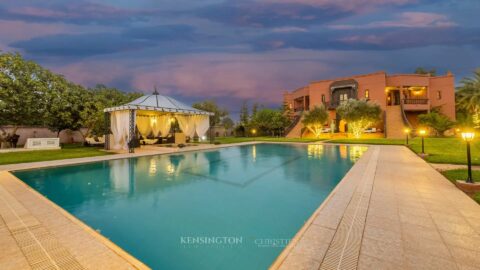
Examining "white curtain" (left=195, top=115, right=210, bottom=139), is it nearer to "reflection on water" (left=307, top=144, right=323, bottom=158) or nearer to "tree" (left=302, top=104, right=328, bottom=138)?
"reflection on water" (left=307, top=144, right=323, bottom=158)

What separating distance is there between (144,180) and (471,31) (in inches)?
3410

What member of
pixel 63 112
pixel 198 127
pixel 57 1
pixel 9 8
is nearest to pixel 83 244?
pixel 198 127

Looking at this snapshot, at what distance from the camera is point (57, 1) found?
27375 mm

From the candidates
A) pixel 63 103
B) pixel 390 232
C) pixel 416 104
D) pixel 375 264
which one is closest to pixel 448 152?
pixel 390 232

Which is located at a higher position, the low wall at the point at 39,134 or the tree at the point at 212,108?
the tree at the point at 212,108

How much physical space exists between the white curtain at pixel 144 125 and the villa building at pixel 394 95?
18.4m

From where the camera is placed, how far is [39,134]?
20.0 metres

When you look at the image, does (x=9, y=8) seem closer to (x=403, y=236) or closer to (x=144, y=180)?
(x=144, y=180)

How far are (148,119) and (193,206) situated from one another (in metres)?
15.9

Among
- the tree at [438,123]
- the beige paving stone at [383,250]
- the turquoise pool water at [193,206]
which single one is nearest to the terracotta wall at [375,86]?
the tree at [438,123]

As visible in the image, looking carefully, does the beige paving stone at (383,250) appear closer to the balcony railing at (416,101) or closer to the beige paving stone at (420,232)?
the beige paving stone at (420,232)

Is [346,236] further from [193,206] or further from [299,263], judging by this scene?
[193,206]

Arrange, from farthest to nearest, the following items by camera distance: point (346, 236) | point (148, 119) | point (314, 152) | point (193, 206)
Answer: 1. point (148, 119)
2. point (314, 152)
3. point (193, 206)
4. point (346, 236)

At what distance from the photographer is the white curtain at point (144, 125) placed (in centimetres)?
1788
